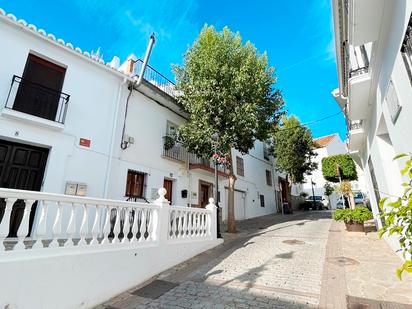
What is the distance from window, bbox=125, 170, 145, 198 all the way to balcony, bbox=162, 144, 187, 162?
156cm

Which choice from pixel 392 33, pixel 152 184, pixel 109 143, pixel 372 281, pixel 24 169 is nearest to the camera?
pixel 392 33

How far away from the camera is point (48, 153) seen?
7.48 metres

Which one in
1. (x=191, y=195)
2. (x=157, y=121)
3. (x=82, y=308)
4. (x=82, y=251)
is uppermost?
(x=157, y=121)

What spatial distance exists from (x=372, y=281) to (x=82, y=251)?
16.9 feet

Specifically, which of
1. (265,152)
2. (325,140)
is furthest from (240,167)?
(325,140)

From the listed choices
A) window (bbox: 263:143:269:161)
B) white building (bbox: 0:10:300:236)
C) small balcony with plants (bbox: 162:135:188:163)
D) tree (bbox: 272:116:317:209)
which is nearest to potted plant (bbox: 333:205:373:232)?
white building (bbox: 0:10:300:236)

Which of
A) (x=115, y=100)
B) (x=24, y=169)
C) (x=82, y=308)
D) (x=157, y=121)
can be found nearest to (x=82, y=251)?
(x=82, y=308)

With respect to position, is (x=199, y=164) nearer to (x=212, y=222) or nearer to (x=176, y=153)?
(x=176, y=153)

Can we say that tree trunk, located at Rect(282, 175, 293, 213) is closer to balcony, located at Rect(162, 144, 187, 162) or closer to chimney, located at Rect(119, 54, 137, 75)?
balcony, located at Rect(162, 144, 187, 162)

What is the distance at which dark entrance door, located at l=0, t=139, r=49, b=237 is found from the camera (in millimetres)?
6598

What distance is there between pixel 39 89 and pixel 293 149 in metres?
17.4

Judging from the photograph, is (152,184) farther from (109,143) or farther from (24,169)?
(24,169)

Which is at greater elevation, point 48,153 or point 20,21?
point 20,21

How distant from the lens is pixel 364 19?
13.0ft
